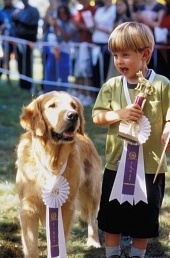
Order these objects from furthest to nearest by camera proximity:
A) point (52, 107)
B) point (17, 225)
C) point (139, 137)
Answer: point (17, 225)
point (52, 107)
point (139, 137)

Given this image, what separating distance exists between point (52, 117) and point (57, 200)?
60cm

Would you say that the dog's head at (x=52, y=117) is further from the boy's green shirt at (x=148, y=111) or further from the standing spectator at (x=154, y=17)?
the standing spectator at (x=154, y=17)

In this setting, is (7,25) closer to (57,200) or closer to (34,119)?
(34,119)

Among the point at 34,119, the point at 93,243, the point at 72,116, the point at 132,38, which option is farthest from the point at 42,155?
the point at 93,243

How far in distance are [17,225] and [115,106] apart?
1.85m

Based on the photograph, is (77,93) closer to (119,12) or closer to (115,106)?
(119,12)

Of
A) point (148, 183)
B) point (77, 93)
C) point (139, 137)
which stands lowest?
point (77, 93)

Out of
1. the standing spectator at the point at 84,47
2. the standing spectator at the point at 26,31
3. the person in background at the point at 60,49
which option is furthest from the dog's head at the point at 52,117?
the standing spectator at the point at 26,31

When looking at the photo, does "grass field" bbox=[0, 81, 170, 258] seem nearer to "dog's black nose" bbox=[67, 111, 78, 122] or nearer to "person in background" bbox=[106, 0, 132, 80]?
"dog's black nose" bbox=[67, 111, 78, 122]

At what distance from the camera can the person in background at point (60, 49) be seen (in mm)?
13500

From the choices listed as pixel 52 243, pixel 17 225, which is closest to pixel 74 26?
pixel 17 225

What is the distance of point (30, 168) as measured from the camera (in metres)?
4.54

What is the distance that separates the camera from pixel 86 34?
1330 cm

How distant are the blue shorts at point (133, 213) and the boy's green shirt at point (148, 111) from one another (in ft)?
0.36
